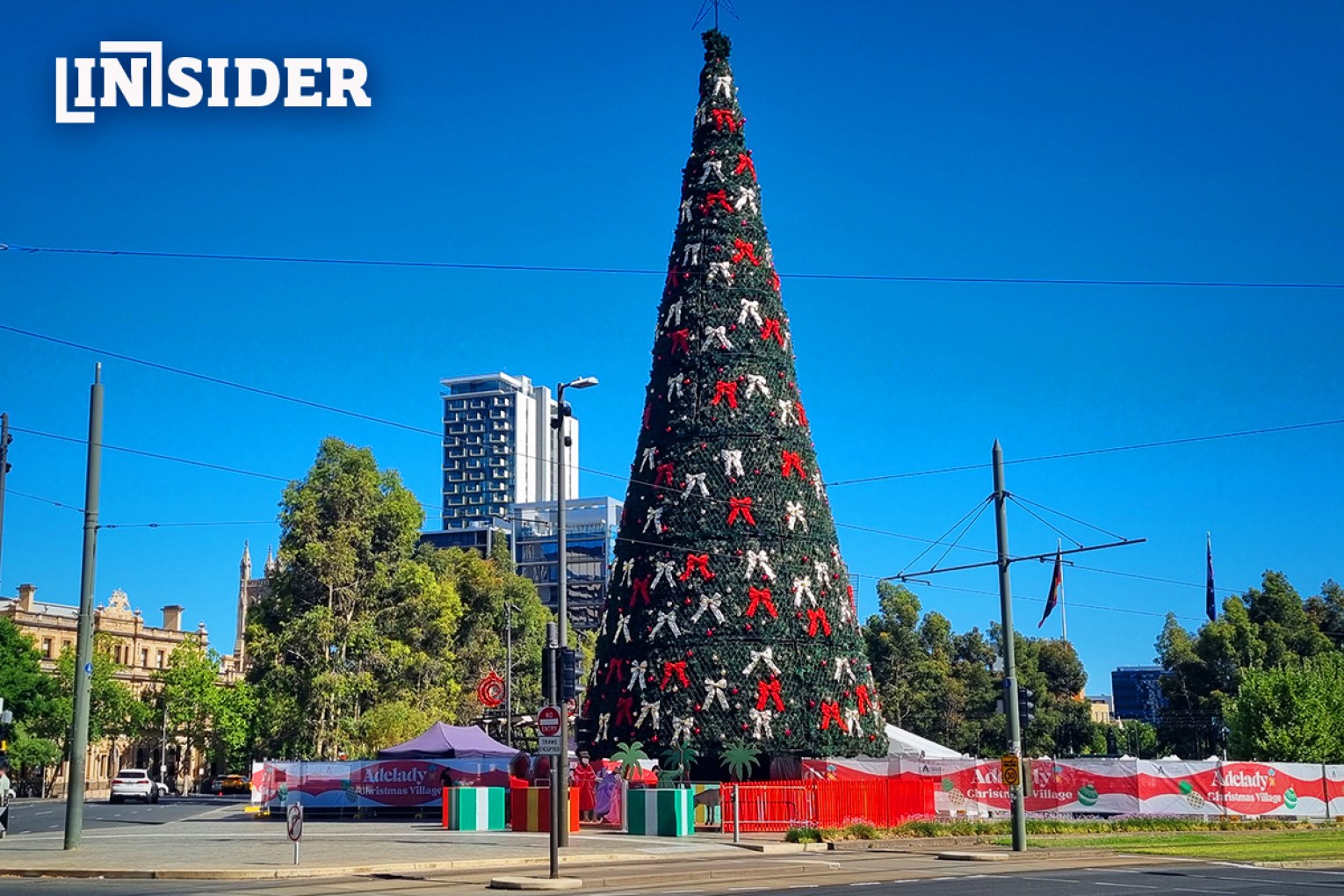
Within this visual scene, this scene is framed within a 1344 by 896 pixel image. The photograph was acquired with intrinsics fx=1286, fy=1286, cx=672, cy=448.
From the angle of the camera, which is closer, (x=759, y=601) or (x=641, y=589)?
(x=759, y=601)

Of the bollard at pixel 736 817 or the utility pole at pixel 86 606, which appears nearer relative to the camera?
the utility pole at pixel 86 606

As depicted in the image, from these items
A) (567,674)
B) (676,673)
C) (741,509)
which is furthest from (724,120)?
(567,674)

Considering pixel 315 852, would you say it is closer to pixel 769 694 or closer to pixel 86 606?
pixel 86 606

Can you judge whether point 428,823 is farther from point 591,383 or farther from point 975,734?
point 975,734

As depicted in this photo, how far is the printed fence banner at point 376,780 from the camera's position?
42.8m

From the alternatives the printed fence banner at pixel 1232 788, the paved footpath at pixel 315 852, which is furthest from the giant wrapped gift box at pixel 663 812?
the printed fence banner at pixel 1232 788

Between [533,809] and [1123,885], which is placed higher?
[1123,885]

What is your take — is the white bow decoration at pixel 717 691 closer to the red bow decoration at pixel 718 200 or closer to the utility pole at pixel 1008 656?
the utility pole at pixel 1008 656

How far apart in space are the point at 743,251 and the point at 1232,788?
22584 mm

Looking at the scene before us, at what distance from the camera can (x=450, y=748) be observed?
142ft

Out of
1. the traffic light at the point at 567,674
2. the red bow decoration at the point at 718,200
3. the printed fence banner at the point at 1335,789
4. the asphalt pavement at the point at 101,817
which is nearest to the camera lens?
the traffic light at the point at 567,674

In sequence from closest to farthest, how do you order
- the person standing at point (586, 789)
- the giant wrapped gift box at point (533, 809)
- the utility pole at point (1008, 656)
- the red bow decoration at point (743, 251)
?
1. the utility pole at point (1008, 656)
2. the giant wrapped gift box at point (533, 809)
3. the person standing at point (586, 789)
4. the red bow decoration at point (743, 251)

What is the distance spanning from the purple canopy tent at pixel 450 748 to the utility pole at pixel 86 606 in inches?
708

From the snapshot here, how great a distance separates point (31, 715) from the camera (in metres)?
73.9
